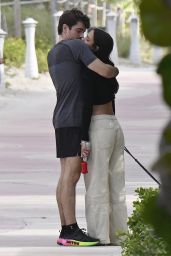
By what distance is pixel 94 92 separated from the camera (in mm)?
6844

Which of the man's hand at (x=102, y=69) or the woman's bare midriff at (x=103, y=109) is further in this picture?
the woman's bare midriff at (x=103, y=109)

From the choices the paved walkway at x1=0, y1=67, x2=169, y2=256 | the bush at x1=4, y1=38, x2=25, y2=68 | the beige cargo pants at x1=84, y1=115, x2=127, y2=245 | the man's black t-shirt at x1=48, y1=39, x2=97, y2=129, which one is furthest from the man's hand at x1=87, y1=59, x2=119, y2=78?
the bush at x1=4, y1=38, x2=25, y2=68

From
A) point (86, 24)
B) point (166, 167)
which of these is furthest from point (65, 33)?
point (166, 167)

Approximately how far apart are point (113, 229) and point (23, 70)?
A: 985 inches

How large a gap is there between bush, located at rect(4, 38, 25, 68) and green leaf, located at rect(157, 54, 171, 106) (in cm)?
2975

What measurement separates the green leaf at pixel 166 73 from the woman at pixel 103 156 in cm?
552

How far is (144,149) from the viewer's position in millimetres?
14773

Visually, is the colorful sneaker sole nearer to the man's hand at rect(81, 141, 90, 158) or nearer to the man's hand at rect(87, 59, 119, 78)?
the man's hand at rect(81, 141, 90, 158)

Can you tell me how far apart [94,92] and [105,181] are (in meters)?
0.64

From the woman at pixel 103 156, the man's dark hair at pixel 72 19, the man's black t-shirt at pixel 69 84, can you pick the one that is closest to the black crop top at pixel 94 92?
the woman at pixel 103 156

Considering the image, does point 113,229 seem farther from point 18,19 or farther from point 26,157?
point 18,19

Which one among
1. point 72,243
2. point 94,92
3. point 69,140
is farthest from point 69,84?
point 72,243

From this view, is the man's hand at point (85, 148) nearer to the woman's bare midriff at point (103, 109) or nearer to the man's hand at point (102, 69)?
the woman's bare midriff at point (103, 109)

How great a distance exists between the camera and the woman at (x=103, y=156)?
6.89 metres
